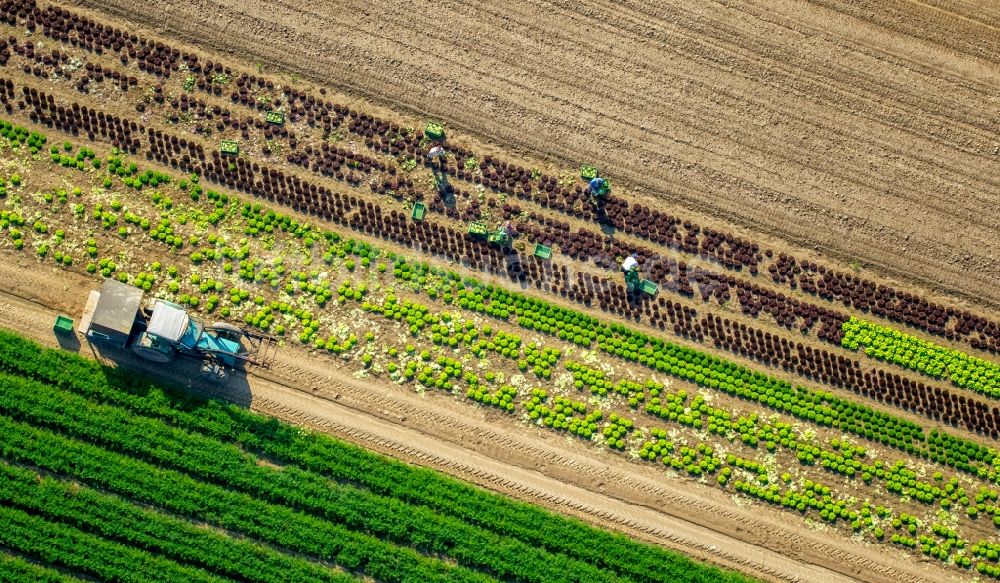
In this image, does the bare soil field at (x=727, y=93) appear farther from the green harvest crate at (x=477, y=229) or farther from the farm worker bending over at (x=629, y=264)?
the green harvest crate at (x=477, y=229)

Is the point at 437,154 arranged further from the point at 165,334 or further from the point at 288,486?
the point at 288,486

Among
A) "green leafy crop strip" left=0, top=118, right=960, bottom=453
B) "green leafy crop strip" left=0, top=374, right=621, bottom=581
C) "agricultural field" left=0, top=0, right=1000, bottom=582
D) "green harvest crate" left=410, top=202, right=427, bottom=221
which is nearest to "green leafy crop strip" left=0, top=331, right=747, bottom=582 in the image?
"agricultural field" left=0, top=0, right=1000, bottom=582

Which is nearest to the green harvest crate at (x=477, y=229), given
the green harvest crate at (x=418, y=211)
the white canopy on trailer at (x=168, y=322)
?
the green harvest crate at (x=418, y=211)

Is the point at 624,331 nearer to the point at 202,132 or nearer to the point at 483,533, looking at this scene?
the point at 483,533

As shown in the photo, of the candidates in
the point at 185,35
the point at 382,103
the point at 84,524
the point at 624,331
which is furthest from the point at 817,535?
the point at 185,35

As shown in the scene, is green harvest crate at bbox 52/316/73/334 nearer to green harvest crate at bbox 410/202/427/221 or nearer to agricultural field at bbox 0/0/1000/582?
agricultural field at bbox 0/0/1000/582

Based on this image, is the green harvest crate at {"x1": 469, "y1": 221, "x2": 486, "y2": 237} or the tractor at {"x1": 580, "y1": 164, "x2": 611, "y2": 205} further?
the tractor at {"x1": 580, "y1": 164, "x2": 611, "y2": 205}

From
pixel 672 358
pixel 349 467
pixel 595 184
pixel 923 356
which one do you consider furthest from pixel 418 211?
pixel 923 356
